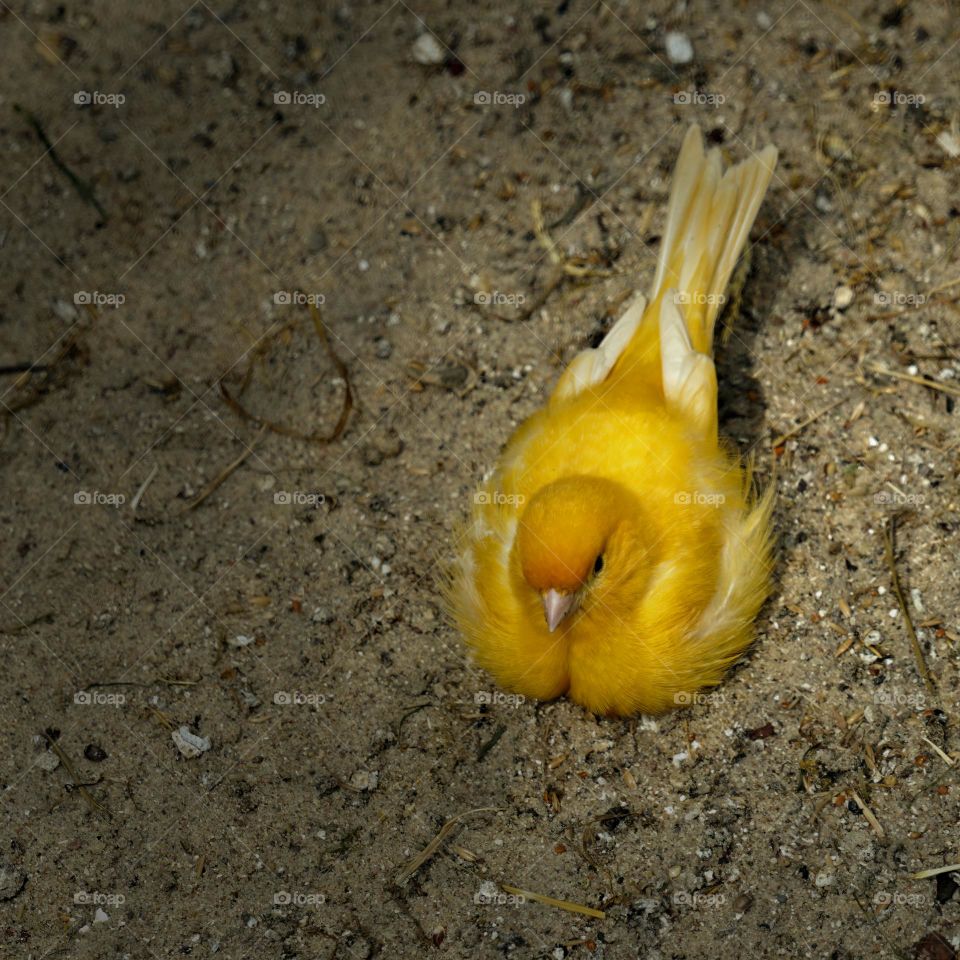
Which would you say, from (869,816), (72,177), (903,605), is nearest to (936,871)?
(869,816)

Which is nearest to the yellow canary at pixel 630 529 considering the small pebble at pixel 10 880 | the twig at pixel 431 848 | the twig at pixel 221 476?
the twig at pixel 431 848

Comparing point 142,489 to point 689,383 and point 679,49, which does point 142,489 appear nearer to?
point 689,383

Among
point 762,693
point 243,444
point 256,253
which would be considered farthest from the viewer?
point 256,253

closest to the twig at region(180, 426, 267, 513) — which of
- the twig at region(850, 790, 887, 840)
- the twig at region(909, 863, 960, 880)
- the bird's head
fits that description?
the bird's head

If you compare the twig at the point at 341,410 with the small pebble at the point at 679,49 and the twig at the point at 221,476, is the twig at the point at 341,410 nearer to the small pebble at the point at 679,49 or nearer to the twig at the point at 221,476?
the twig at the point at 221,476

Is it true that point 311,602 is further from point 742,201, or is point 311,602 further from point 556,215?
point 742,201

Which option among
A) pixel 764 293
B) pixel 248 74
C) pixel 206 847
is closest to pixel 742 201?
pixel 764 293
